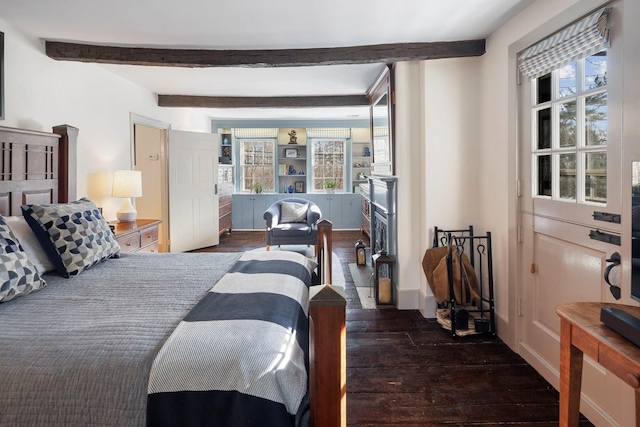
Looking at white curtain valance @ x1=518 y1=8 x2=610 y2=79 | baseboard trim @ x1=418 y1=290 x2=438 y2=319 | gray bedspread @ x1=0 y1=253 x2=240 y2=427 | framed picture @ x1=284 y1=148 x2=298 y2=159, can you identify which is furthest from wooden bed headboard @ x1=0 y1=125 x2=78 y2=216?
framed picture @ x1=284 y1=148 x2=298 y2=159

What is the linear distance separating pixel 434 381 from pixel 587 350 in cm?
127

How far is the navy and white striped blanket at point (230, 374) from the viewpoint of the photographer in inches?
43.8

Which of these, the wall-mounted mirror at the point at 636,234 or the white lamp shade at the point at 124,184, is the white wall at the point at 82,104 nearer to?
the white lamp shade at the point at 124,184

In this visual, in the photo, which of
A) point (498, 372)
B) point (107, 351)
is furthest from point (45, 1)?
point (498, 372)

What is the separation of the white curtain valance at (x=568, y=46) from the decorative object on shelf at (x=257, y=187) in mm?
6616

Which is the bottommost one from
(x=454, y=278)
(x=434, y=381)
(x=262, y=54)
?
(x=434, y=381)

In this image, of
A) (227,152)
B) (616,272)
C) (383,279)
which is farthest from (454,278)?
(227,152)

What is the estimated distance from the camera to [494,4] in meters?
2.47

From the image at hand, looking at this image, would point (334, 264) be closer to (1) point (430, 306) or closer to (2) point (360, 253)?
(2) point (360, 253)

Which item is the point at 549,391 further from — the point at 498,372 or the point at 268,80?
the point at 268,80

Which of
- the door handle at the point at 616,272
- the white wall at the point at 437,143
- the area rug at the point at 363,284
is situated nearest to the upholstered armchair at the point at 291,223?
the area rug at the point at 363,284

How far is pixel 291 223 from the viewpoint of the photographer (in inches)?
251

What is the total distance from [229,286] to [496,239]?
2.08 meters

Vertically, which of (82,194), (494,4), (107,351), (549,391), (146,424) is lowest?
(549,391)
